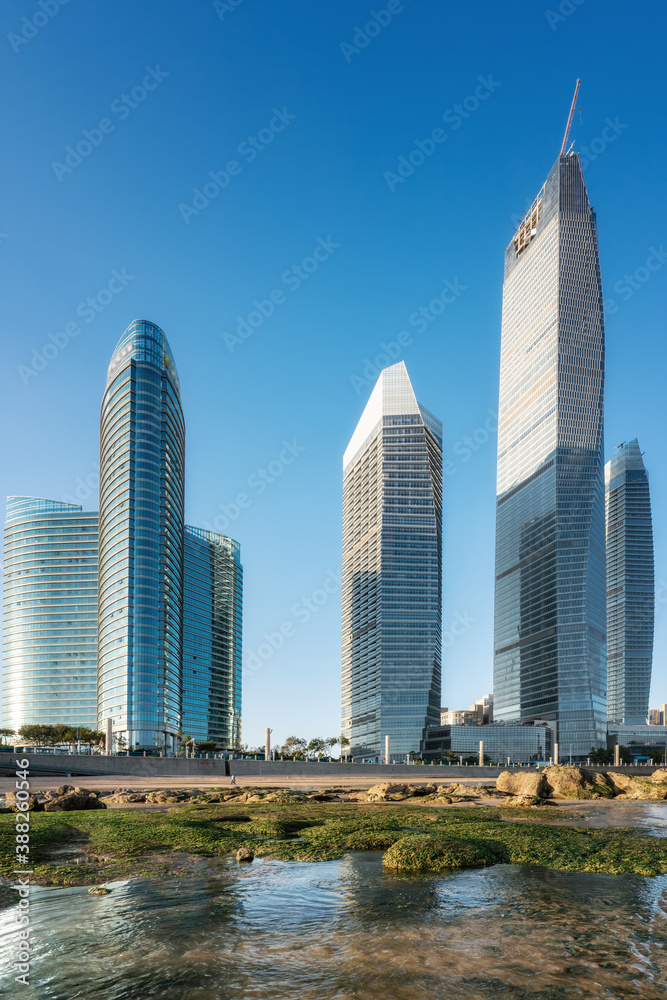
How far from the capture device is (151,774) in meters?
81.9

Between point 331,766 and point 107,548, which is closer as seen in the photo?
point 331,766

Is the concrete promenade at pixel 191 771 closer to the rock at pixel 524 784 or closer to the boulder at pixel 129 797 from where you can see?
the rock at pixel 524 784

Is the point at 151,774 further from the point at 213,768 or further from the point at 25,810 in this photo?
the point at 25,810

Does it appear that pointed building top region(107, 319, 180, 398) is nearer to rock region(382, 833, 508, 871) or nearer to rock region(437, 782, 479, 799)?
rock region(437, 782, 479, 799)

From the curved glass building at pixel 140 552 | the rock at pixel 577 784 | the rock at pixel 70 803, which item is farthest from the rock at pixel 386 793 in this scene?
the curved glass building at pixel 140 552

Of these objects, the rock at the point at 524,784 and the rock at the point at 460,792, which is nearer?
the rock at the point at 524,784

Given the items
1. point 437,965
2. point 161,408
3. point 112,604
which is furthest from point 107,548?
point 437,965

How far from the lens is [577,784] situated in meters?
55.8

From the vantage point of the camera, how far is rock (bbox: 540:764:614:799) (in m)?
55.0

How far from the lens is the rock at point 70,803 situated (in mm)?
37250

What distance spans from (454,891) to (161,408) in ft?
598

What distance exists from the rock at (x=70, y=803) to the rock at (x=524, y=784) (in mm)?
27427

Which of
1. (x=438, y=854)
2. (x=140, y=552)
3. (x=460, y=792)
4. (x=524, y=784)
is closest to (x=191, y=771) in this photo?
(x=460, y=792)

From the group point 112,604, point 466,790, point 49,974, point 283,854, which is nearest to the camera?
point 49,974
